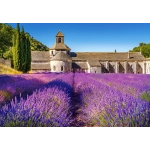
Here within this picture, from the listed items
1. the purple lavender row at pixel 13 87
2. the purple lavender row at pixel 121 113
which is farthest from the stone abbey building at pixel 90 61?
the purple lavender row at pixel 121 113

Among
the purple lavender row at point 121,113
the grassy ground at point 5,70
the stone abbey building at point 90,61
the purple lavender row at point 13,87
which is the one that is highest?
the stone abbey building at point 90,61

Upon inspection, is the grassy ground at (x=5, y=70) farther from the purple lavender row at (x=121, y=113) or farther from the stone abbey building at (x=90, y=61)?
the purple lavender row at (x=121, y=113)

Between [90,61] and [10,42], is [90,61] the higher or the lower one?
the lower one

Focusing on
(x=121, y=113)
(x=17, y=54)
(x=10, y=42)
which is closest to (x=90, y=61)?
(x=10, y=42)

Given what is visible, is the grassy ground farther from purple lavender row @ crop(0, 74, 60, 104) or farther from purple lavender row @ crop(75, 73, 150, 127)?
purple lavender row @ crop(75, 73, 150, 127)

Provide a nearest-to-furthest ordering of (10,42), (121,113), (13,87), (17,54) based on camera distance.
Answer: (121,113), (13,87), (17,54), (10,42)

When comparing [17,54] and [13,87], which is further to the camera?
[17,54]

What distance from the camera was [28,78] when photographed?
20.6ft

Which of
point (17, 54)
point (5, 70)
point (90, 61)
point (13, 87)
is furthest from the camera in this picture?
point (90, 61)

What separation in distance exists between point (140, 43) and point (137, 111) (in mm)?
2172

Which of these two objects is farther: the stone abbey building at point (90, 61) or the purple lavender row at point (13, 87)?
the stone abbey building at point (90, 61)

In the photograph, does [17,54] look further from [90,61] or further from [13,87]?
[90,61]

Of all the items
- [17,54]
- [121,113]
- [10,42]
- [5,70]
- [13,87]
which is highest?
[10,42]
